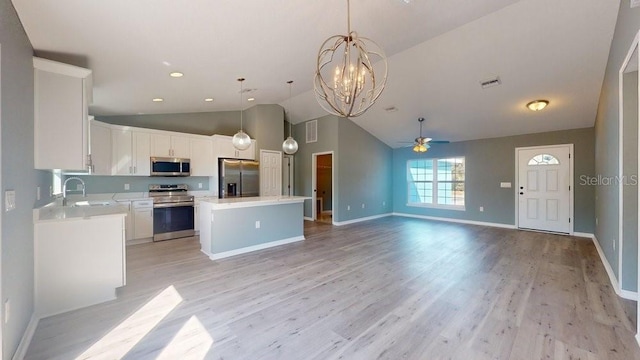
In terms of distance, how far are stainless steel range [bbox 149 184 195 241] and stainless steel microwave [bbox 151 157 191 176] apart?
41 centimetres

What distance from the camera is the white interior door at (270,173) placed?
647 cm

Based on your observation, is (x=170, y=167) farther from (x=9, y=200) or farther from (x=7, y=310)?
(x=7, y=310)

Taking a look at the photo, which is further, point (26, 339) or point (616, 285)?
point (616, 285)

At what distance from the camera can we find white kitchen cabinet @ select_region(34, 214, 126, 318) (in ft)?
7.70

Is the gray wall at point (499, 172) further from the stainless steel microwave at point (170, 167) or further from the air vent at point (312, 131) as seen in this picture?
Answer: the stainless steel microwave at point (170, 167)

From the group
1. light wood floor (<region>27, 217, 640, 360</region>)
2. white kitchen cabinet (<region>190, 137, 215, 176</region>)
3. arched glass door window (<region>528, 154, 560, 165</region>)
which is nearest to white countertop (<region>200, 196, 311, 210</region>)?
light wood floor (<region>27, 217, 640, 360</region>)

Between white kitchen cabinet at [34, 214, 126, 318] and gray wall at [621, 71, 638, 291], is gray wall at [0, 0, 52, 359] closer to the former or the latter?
white kitchen cabinet at [34, 214, 126, 318]

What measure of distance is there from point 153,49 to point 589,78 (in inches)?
237

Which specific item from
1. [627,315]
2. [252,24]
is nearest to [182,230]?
[252,24]

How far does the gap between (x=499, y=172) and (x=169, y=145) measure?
24.9 feet

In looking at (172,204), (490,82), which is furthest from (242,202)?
(490,82)

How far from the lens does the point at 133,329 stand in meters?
2.16

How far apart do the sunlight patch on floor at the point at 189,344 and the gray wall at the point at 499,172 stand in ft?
22.6

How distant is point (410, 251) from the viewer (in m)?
4.38
